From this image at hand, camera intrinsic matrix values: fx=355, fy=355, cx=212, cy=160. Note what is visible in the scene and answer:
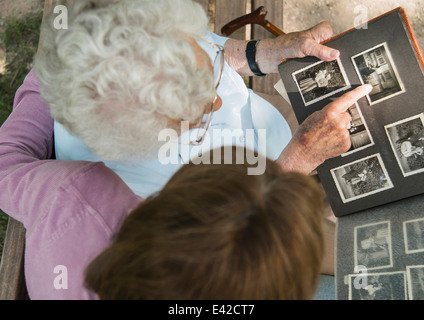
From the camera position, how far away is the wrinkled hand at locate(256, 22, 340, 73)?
37.5 inches

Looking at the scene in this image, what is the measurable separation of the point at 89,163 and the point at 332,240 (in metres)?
0.82

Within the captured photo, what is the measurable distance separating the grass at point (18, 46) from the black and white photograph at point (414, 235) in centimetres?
180

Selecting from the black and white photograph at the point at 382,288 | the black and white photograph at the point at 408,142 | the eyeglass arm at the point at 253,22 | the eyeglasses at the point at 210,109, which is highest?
the eyeglass arm at the point at 253,22

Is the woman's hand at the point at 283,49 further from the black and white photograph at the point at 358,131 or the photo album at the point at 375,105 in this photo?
the black and white photograph at the point at 358,131

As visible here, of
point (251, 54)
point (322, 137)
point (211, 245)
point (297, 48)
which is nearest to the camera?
point (211, 245)

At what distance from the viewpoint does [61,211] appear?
2.59 feet

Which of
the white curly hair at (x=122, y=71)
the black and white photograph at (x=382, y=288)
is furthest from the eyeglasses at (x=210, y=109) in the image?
the black and white photograph at (x=382, y=288)

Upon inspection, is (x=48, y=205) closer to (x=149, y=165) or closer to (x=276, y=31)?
(x=149, y=165)

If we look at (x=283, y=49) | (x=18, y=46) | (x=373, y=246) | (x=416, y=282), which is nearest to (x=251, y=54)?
(x=283, y=49)

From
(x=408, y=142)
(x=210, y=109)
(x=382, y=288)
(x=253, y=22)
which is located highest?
(x=253, y=22)

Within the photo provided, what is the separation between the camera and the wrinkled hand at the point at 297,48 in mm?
952

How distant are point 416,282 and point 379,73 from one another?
0.50 m

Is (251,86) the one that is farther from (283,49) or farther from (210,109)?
(210,109)
